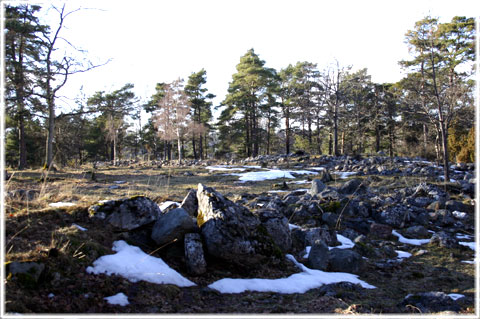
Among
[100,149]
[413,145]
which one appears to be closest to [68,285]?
[413,145]

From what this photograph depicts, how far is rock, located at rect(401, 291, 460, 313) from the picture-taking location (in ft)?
11.9

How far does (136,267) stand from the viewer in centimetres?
374

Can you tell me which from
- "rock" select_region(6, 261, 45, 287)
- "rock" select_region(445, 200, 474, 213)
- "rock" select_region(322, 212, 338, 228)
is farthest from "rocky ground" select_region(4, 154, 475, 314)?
"rock" select_region(445, 200, 474, 213)

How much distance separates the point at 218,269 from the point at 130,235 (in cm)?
137

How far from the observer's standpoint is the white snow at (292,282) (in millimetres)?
3963

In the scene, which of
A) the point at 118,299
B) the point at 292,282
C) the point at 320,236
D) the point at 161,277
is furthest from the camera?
the point at 320,236

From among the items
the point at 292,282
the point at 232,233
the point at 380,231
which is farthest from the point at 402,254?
the point at 232,233

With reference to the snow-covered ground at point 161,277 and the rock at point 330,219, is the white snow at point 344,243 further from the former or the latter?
the snow-covered ground at point 161,277

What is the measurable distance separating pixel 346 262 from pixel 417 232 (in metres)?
3.46

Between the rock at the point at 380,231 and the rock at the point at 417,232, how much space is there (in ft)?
1.51

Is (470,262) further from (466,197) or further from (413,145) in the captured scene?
(413,145)

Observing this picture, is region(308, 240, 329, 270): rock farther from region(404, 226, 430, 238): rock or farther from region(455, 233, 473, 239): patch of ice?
region(455, 233, 473, 239): patch of ice

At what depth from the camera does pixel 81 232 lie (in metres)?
4.07

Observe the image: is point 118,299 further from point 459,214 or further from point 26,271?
point 459,214
